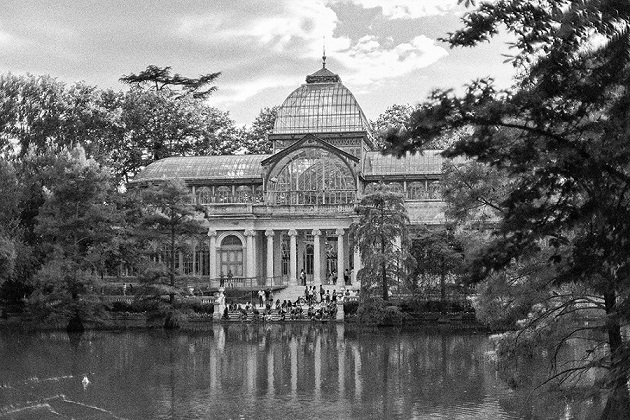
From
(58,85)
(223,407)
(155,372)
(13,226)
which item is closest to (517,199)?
(223,407)

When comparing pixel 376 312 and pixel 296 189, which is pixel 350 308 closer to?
pixel 376 312

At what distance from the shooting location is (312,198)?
66.6 metres

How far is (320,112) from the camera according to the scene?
236ft

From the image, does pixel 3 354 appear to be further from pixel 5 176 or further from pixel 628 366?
pixel 628 366

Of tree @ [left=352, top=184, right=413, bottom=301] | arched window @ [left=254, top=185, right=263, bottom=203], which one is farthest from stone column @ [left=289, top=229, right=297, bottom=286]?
tree @ [left=352, top=184, right=413, bottom=301]

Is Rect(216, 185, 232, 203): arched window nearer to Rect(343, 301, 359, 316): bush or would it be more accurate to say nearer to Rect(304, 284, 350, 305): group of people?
Rect(304, 284, 350, 305): group of people

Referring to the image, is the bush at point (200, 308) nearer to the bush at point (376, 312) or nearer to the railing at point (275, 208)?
the bush at point (376, 312)

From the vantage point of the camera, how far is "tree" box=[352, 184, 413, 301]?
48219 millimetres

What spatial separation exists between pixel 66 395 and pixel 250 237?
38.6m

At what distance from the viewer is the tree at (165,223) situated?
1898 inches

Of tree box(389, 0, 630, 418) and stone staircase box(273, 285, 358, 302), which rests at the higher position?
tree box(389, 0, 630, 418)

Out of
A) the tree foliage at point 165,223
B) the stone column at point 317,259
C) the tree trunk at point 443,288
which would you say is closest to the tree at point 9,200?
the tree foliage at point 165,223

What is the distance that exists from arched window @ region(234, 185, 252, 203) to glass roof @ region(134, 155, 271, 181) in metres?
1.00

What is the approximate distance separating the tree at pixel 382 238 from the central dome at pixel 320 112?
73.1ft
